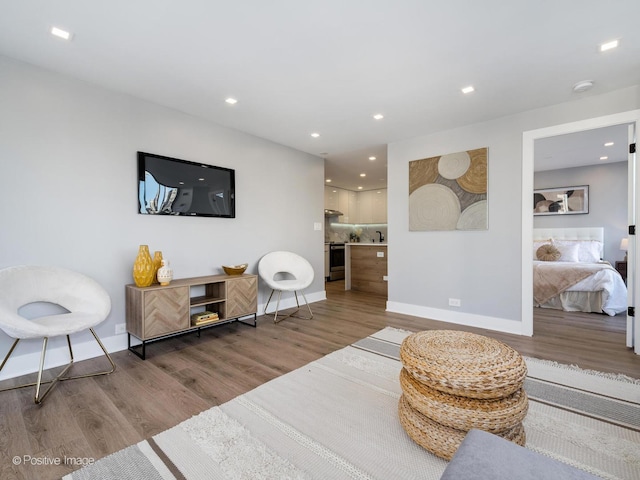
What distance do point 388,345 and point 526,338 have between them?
1.58m

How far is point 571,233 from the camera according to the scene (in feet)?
19.6

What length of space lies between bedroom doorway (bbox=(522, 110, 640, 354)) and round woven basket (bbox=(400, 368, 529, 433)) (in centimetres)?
→ 234

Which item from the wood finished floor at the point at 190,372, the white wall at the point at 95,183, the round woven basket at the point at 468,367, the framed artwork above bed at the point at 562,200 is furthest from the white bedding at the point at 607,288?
the white wall at the point at 95,183

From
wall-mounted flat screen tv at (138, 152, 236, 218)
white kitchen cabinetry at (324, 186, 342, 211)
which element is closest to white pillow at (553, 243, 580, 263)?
white kitchen cabinetry at (324, 186, 342, 211)

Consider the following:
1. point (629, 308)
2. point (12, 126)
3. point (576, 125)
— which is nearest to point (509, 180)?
point (576, 125)

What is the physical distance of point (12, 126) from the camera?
2320mm

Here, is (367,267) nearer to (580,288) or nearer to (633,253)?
(580,288)

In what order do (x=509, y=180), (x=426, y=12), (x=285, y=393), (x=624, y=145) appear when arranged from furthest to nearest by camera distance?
(x=624, y=145)
(x=509, y=180)
(x=285, y=393)
(x=426, y=12)

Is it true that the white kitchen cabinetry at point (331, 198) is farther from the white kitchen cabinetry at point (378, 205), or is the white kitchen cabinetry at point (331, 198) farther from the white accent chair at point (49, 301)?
the white accent chair at point (49, 301)

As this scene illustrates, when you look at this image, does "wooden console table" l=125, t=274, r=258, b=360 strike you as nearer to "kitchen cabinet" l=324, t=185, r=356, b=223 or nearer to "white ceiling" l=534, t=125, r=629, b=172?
"kitchen cabinet" l=324, t=185, r=356, b=223

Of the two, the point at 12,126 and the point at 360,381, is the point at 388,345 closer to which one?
the point at 360,381

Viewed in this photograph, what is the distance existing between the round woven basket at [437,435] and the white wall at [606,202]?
6.32 m

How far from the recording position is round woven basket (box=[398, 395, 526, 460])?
4.50ft

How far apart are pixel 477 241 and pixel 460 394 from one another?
8.97 ft
